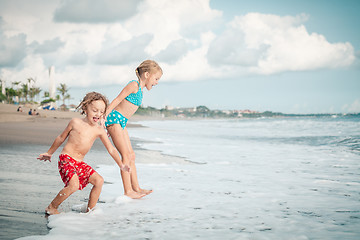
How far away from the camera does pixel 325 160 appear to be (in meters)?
7.02

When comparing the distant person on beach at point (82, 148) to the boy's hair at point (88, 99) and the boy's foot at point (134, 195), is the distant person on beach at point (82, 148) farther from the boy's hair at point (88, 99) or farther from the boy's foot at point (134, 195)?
the boy's foot at point (134, 195)

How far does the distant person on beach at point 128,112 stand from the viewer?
364cm

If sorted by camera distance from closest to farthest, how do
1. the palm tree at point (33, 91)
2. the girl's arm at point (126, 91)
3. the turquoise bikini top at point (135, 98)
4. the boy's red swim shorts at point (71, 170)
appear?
the boy's red swim shorts at point (71, 170) < the girl's arm at point (126, 91) < the turquoise bikini top at point (135, 98) < the palm tree at point (33, 91)

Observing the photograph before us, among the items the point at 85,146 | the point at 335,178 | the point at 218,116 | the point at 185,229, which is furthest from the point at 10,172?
the point at 218,116

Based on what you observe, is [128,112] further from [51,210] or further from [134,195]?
[51,210]

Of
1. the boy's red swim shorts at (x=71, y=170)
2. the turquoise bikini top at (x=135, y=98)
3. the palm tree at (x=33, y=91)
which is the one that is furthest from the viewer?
the palm tree at (x=33, y=91)

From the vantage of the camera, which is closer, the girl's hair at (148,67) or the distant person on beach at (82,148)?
the distant person on beach at (82,148)

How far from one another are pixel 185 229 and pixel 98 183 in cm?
92

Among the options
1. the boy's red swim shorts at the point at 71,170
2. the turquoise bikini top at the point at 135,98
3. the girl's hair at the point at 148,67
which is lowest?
the boy's red swim shorts at the point at 71,170

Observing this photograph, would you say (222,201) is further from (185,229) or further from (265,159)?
(265,159)

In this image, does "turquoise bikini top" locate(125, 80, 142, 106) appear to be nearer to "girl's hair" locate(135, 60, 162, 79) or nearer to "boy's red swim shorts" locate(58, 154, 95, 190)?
"girl's hair" locate(135, 60, 162, 79)

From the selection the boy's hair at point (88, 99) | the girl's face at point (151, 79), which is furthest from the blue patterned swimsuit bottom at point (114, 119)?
the boy's hair at point (88, 99)

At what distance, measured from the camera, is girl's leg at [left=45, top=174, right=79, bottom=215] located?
2.70 metres

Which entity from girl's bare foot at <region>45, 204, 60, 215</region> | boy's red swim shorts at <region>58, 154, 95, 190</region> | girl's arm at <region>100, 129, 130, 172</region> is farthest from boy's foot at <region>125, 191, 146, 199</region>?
girl's bare foot at <region>45, 204, 60, 215</region>
